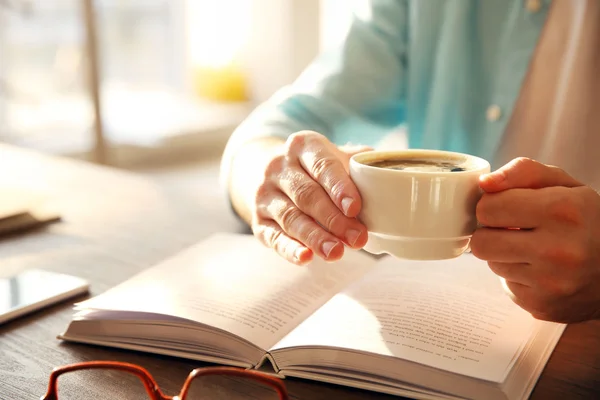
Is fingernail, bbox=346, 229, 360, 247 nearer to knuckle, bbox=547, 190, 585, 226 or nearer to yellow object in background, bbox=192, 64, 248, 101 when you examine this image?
knuckle, bbox=547, 190, 585, 226

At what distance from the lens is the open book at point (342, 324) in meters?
0.57

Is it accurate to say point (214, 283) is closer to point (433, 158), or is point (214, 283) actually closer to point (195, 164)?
point (433, 158)

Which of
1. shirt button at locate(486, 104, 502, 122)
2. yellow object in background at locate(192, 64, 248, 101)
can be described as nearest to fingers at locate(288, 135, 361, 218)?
shirt button at locate(486, 104, 502, 122)

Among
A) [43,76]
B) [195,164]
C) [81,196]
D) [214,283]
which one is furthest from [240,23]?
[214,283]

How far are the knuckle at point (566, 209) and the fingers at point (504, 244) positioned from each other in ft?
0.09

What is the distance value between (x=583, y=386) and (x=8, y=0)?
3.54 metres

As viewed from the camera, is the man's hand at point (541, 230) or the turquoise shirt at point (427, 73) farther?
the turquoise shirt at point (427, 73)

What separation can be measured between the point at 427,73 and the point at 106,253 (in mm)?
761

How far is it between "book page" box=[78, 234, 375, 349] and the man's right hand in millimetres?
45

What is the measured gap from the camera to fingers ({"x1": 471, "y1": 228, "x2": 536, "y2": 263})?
0.59 m

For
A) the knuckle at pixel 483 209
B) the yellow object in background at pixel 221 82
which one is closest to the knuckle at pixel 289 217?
the knuckle at pixel 483 209

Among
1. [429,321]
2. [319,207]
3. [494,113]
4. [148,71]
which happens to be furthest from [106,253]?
[148,71]

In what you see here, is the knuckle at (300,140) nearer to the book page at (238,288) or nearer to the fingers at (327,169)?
the fingers at (327,169)

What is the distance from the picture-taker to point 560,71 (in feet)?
3.89
